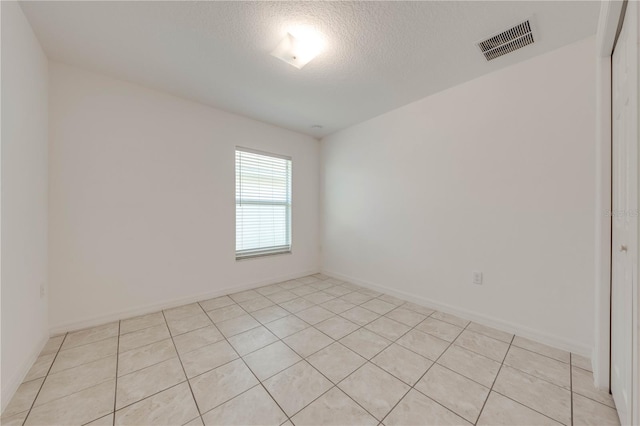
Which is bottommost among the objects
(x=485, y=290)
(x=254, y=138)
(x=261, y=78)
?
(x=485, y=290)

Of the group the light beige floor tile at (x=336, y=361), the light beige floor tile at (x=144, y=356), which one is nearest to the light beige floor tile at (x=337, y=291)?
the light beige floor tile at (x=336, y=361)

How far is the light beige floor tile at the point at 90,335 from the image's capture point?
2.00 meters

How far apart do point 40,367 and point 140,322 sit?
72 cm

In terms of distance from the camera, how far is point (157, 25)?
1.73 m

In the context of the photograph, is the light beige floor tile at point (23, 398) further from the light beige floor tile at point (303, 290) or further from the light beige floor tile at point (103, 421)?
the light beige floor tile at point (303, 290)

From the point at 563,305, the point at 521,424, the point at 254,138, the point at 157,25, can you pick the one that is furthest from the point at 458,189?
the point at 157,25

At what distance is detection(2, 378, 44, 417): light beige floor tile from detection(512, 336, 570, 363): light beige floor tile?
3464 millimetres

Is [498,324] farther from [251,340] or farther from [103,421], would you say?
[103,421]

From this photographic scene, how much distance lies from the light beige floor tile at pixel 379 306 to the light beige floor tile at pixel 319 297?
1.54 ft

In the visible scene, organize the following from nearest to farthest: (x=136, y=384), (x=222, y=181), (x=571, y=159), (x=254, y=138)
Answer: (x=136, y=384) < (x=571, y=159) < (x=222, y=181) < (x=254, y=138)

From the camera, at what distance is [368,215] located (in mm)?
3455

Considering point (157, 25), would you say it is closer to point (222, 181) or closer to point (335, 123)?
point (222, 181)

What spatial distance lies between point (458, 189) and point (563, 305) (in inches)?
50.8

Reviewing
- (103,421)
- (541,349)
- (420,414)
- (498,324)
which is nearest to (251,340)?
(103,421)
